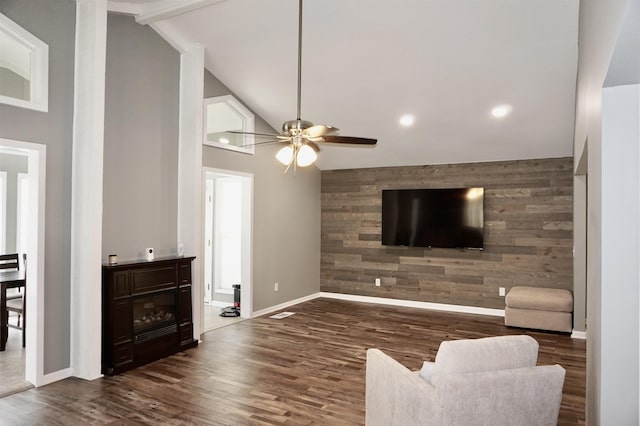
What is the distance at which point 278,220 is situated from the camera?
7.12m

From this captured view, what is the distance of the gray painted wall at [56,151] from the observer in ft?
12.8

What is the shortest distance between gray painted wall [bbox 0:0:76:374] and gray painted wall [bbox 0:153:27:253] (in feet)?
10.8

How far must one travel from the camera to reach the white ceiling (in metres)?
4.21

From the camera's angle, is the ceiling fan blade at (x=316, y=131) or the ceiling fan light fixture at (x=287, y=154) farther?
the ceiling fan light fixture at (x=287, y=154)

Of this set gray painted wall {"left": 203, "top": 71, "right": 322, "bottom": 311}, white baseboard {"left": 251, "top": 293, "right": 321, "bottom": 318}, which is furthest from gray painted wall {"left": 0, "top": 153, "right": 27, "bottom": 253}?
white baseboard {"left": 251, "top": 293, "right": 321, "bottom": 318}

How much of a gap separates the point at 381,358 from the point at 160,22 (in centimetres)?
431

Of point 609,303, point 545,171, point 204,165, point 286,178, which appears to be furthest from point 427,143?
point 609,303

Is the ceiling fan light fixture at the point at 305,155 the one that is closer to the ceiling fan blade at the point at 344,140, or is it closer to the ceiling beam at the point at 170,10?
the ceiling fan blade at the point at 344,140

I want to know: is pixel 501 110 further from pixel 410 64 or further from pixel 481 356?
pixel 481 356

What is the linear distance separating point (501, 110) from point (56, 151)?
4978 mm

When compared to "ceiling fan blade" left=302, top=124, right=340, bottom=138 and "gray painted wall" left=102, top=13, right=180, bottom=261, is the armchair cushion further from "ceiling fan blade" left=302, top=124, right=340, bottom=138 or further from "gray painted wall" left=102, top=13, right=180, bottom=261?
"gray painted wall" left=102, top=13, right=180, bottom=261

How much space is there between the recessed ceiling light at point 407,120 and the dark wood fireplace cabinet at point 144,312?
11.1ft

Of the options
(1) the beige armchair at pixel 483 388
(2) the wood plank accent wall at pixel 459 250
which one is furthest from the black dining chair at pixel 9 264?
(1) the beige armchair at pixel 483 388

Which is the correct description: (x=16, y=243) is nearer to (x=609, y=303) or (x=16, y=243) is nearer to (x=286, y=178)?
(x=286, y=178)
